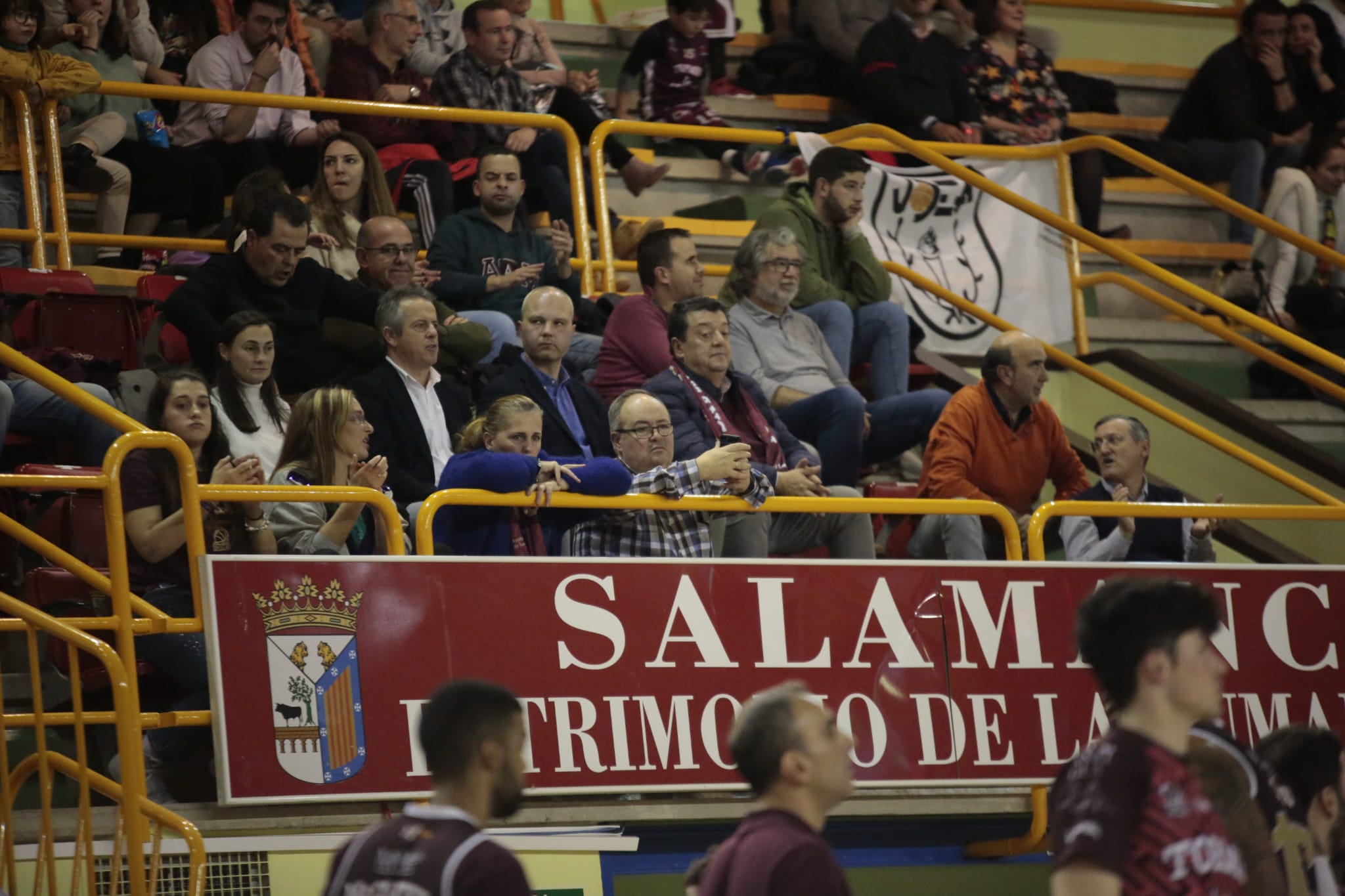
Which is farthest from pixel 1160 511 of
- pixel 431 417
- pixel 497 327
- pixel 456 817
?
pixel 456 817

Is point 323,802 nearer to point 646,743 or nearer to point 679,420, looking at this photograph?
point 646,743

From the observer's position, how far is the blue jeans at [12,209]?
8688 mm

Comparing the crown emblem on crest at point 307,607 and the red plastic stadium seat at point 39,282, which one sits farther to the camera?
the red plastic stadium seat at point 39,282

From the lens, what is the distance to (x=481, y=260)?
905cm

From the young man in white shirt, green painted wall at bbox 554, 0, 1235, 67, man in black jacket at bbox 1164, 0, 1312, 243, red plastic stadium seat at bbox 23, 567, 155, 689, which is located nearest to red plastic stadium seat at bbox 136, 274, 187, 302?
the young man in white shirt

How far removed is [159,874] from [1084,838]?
3.05 meters

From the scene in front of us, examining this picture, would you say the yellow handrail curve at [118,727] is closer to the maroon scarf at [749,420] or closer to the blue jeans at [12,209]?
the maroon scarf at [749,420]

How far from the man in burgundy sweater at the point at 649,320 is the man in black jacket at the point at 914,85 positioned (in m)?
3.16

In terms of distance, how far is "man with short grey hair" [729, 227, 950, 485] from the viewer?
864 cm

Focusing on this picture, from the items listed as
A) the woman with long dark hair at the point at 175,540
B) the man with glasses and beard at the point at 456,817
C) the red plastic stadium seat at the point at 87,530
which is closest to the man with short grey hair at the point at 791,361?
the woman with long dark hair at the point at 175,540

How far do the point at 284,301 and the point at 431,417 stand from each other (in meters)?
0.95

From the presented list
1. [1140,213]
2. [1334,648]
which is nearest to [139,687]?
[1334,648]

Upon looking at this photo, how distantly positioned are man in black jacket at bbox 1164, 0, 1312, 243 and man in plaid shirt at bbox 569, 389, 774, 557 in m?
6.38

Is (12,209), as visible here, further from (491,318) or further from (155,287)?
(491,318)
